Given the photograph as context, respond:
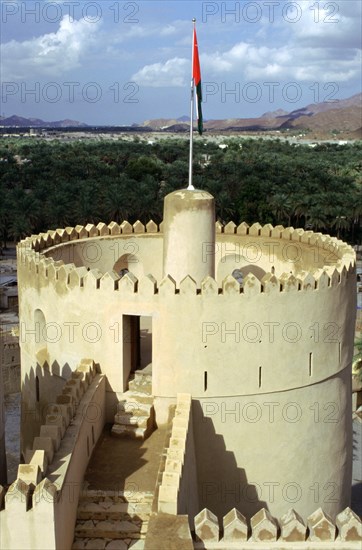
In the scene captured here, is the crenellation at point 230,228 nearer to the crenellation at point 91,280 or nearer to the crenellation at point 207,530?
the crenellation at point 91,280

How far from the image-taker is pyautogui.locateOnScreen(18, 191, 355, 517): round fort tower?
12570 mm

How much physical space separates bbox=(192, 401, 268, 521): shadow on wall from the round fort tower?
20mm

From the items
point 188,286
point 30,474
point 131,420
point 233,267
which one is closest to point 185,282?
point 188,286

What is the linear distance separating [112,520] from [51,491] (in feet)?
7.98

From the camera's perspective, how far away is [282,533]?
29.1ft

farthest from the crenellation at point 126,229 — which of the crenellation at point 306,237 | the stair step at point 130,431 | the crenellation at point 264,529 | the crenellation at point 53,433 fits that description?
the crenellation at point 264,529

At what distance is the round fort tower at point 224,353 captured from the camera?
12.6m

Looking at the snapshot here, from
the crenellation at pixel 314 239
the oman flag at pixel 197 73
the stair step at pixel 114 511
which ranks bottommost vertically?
the stair step at pixel 114 511

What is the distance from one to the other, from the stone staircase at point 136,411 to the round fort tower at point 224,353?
0.64ft

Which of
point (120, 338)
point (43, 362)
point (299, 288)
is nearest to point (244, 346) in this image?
point (299, 288)

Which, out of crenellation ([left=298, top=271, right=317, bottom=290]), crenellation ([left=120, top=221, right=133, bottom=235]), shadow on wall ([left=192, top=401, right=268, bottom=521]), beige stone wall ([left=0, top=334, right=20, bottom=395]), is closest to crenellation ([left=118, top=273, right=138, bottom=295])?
crenellation ([left=298, top=271, right=317, bottom=290])

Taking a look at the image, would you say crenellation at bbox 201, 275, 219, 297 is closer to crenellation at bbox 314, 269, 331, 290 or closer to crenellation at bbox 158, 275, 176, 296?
crenellation at bbox 158, 275, 176, 296

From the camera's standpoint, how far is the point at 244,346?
41.5ft

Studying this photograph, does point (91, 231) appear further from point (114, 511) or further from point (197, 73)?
point (114, 511)
